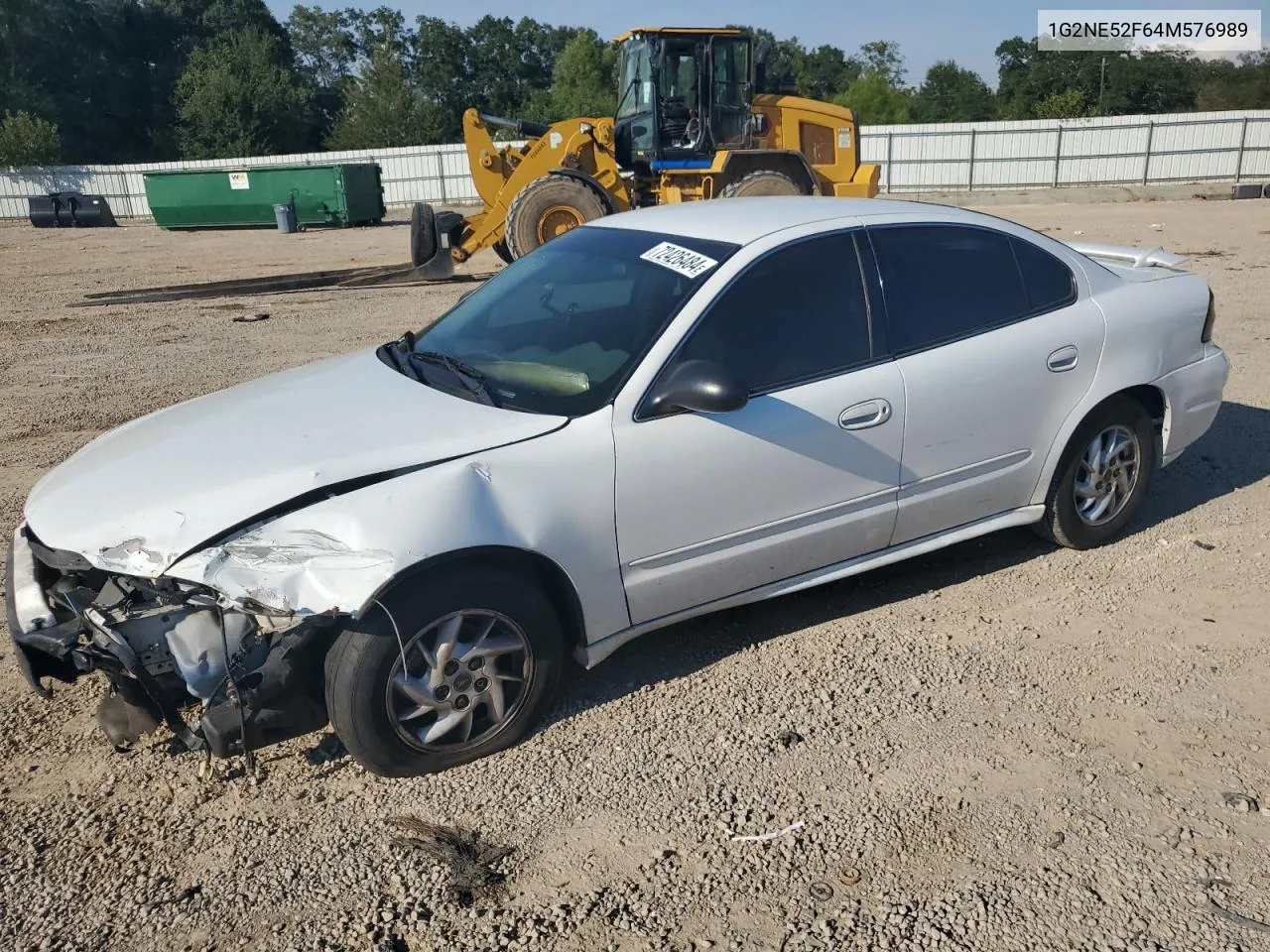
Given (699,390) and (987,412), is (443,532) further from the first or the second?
(987,412)

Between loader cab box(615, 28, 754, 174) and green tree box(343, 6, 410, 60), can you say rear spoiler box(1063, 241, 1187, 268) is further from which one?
green tree box(343, 6, 410, 60)

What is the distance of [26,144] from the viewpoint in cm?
4878

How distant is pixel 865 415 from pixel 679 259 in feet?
2.99

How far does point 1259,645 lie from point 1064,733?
1116 mm

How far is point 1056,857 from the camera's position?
110 inches

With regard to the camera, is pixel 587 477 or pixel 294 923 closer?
pixel 294 923

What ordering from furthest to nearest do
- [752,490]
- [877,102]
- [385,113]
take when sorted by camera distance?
[877,102] → [385,113] → [752,490]

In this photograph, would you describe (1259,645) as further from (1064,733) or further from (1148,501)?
(1148,501)

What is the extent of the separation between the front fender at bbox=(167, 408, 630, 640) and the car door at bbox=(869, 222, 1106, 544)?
1.34 metres

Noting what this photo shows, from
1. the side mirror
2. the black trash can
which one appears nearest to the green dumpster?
the black trash can

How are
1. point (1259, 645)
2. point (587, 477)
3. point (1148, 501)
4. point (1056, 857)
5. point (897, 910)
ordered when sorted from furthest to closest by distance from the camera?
1. point (1148, 501)
2. point (1259, 645)
3. point (587, 477)
4. point (1056, 857)
5. point (897, 910)

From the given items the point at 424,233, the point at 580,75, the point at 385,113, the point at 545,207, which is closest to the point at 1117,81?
the point at 580,75

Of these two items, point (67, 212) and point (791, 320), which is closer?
point (791, 320)

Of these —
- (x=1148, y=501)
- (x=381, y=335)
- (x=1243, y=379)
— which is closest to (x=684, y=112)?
(x=381, y=335)
